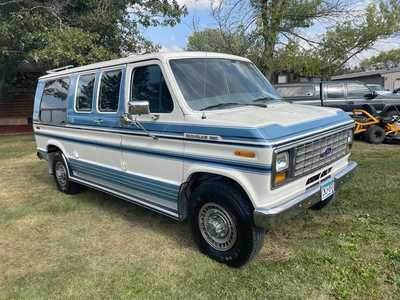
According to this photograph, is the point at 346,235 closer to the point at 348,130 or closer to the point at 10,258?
the point at 348,130

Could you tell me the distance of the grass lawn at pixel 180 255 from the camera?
3236 millimetres

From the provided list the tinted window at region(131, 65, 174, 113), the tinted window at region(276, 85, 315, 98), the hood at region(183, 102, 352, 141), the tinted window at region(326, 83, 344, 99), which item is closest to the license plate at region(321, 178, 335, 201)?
the hood at region(183, 102, 352, 141)

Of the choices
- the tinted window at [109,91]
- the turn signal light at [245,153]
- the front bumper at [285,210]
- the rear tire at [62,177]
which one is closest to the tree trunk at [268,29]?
the rear tire at [62,177]

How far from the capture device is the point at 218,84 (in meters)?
4.05

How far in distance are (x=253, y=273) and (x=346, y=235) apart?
1384 millimetres

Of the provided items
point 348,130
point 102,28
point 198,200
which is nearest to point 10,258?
point 198,200

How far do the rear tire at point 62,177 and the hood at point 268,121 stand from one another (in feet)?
12.0

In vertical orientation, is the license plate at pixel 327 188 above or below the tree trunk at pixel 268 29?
below

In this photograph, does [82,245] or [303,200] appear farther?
[82,245]

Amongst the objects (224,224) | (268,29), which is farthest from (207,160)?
(268,29)

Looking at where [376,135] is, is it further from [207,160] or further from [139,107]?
[139,107]

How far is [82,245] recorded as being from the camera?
4.30 metres

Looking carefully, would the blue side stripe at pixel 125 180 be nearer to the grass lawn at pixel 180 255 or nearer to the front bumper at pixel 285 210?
the grass lawn at pixel 180 255

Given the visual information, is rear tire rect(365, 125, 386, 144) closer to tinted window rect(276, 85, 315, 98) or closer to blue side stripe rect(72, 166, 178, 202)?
tinted window rect(276, 85, 315, 98)
